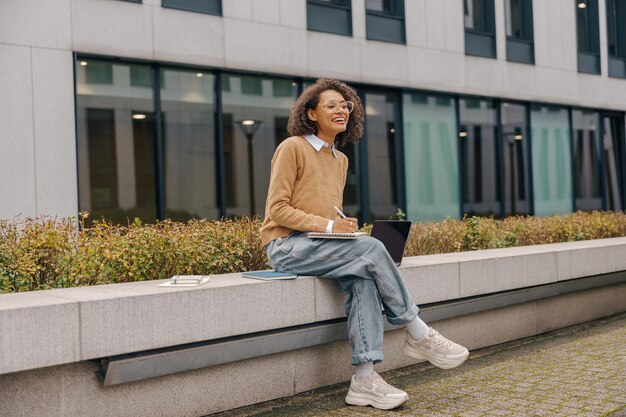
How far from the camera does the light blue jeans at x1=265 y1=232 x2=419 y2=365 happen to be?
14.5ft

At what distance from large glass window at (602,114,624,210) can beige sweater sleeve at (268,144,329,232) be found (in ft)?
56.7

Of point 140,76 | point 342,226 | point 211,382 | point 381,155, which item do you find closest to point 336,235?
point 342,226

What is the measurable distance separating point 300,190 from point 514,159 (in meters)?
13.8

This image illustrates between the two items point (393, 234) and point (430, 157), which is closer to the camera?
point (393, 234)

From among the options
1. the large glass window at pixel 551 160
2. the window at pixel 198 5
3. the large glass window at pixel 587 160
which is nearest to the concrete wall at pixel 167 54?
the window at pixel 198 5

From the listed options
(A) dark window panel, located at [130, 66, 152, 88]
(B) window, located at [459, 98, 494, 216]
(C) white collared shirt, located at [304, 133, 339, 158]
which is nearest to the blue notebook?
(C) white collared shirt, located at [304, 133, 339, 158]

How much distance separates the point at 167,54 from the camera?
11508 mm

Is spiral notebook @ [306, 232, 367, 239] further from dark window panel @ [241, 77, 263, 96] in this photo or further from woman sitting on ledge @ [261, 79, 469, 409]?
dark window panel @ [241, 77, 263, 96]

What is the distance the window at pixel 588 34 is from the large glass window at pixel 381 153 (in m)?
6.58

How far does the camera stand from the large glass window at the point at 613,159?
799 inches

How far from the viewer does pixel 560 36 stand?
1811 cm

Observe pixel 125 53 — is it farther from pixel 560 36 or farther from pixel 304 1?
pixel 560 36

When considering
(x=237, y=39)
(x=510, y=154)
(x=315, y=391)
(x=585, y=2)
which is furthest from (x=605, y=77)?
(x=315, y=391)

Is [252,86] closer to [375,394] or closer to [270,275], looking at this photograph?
[270,275]
